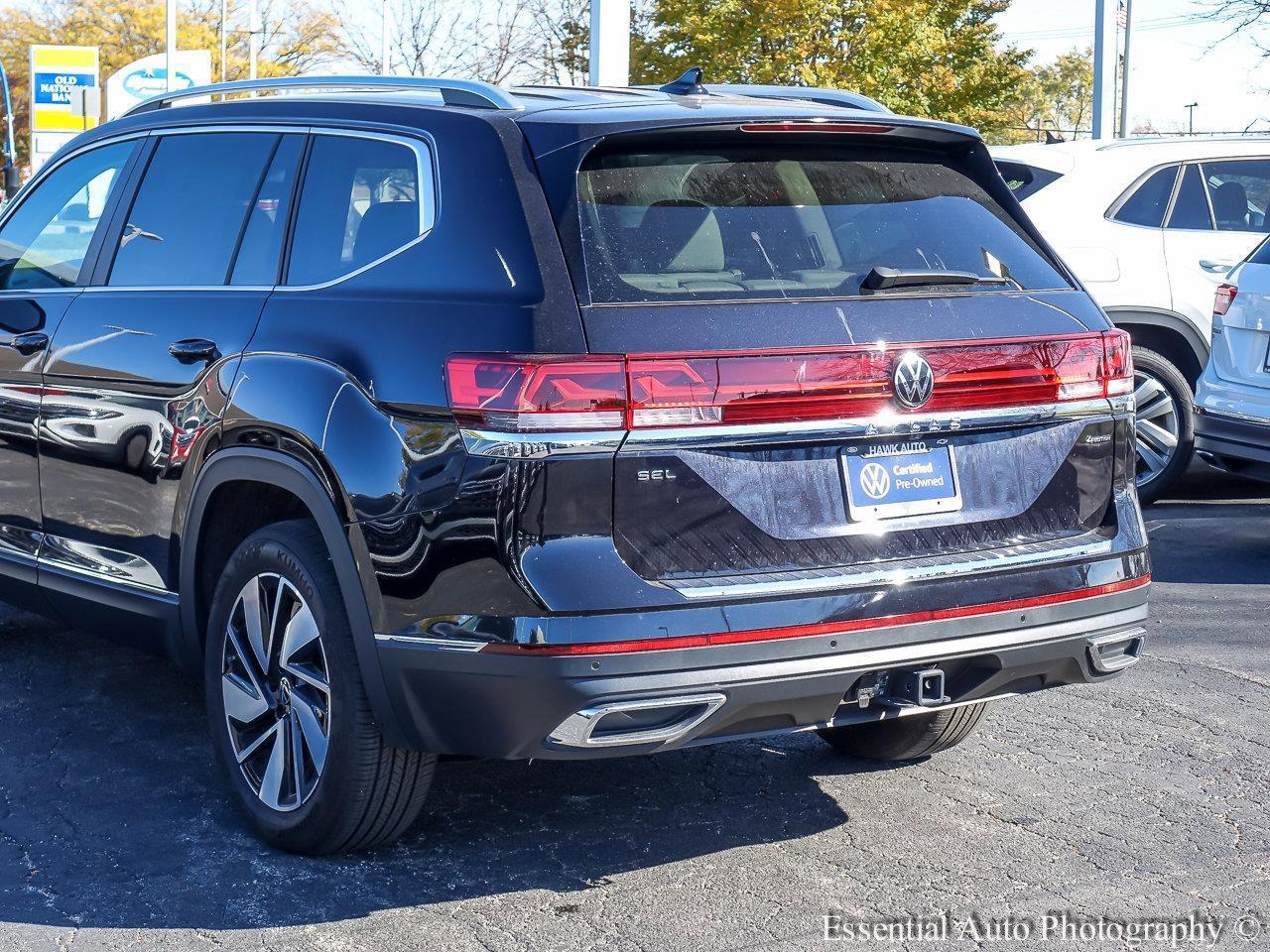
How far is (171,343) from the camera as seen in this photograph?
4.31 meters

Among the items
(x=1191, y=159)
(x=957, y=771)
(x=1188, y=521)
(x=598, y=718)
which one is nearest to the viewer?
(x=598, y=718)

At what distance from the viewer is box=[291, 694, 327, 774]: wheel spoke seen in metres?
3.86

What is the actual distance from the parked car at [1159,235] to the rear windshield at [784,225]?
17.6ft

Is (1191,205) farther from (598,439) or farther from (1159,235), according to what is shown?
(598,439)

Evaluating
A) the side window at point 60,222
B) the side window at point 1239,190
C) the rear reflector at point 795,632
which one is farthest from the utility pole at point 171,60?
the rear reflector at point 795,632

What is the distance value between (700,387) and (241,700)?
1.54 metres

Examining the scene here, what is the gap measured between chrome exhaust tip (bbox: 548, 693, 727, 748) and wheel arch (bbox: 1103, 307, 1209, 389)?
6.51 meters

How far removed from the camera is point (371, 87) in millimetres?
4348

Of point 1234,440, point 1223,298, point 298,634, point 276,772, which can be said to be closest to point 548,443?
point 298,634

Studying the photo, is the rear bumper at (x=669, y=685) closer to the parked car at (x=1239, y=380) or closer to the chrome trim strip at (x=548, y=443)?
the chrome trim strip at (x=548, y=443)

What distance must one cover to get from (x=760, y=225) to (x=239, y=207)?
151cm

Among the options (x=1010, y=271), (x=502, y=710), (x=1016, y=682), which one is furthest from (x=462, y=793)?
(x=1010, y=271)

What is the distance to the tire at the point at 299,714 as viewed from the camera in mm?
3736

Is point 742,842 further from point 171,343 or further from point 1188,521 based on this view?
point 1188,521
